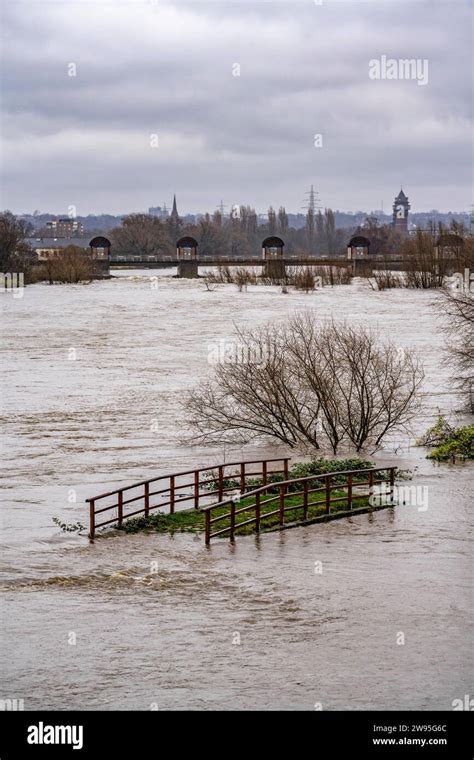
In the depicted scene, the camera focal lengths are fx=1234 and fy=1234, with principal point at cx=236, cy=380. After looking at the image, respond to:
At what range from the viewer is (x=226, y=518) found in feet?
92.1

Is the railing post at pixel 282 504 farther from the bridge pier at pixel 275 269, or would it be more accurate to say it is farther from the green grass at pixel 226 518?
the bridge pier at pixel 275 269

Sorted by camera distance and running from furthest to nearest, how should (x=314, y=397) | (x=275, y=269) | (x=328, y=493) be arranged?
(x=275, y=269) → (x=314, y=397) → (x=328, y=493)

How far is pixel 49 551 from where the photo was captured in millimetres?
26609

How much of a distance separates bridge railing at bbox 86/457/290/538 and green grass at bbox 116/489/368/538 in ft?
0.98

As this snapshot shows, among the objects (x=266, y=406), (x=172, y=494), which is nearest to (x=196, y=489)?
(x=172, y=494)

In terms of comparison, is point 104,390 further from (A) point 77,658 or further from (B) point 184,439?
(A) point 77,658

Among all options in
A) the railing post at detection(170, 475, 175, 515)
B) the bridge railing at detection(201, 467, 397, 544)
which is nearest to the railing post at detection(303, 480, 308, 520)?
the bridge railing at detection(201, 467, 397, 544)

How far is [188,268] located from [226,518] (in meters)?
129

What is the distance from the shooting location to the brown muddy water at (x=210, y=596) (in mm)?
18484

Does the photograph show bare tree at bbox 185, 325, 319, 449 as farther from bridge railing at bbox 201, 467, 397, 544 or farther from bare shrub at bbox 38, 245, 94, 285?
bare shrub at bbox 38, 245, 94, 285

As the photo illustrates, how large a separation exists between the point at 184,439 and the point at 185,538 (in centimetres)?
1268

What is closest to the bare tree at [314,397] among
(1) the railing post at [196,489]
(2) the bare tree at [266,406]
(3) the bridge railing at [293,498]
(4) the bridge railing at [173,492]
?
(2) the bare tree at [266,406]

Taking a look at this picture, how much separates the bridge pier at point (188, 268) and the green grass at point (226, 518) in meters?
127

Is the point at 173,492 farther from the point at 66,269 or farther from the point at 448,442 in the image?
the point at 66,269
